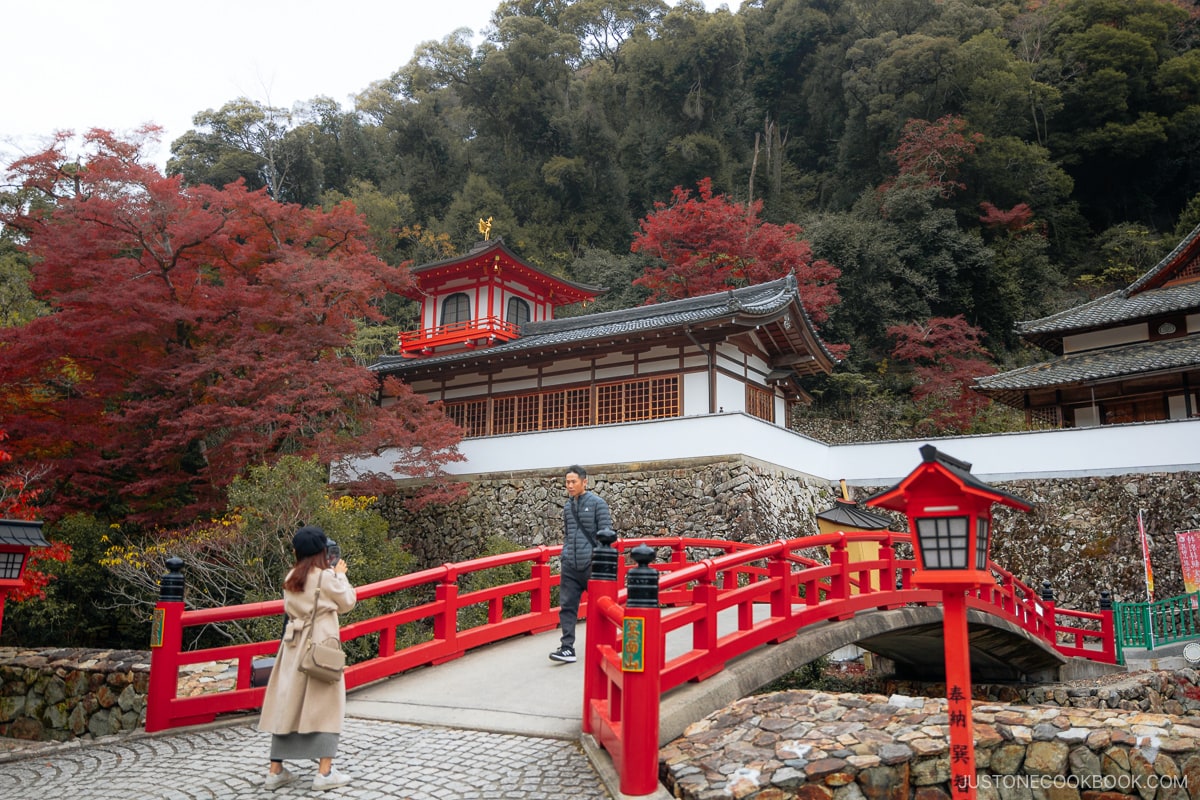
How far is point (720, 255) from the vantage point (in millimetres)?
27797

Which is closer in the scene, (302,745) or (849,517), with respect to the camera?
(302,745)

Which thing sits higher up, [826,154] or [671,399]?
[826,154]

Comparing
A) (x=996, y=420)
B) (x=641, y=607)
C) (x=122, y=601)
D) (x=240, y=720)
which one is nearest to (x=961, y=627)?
(x=641, y=607)

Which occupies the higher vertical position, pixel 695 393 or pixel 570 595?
pixel 695 393

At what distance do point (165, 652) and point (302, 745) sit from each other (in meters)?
2.59

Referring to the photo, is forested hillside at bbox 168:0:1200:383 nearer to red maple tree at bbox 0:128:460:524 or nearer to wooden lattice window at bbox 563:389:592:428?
wooden lattice window at bbox 563:389:592:428

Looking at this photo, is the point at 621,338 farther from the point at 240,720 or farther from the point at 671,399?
the point at 240,720

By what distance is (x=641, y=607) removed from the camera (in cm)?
528

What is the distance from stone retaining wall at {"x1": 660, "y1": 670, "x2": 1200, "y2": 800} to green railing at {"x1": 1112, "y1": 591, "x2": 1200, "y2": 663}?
9.06m

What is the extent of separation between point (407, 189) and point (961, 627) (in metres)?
44.5

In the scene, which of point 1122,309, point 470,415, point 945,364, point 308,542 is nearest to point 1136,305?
point 1122,309

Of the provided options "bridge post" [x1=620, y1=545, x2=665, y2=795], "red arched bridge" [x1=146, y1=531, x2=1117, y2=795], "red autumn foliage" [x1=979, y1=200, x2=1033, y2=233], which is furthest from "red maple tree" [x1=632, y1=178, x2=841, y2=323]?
"bridge post" [x1=620, y1=545, x2=665, y2=795]

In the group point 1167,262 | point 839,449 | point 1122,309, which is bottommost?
point 839,449

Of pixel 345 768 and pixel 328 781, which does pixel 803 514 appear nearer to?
pixel 345 768
